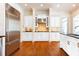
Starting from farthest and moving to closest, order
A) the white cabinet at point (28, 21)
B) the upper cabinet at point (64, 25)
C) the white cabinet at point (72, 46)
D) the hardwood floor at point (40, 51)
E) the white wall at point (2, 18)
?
1. the upper cabinet at point (64, 25)
2. the white cabinet at point (28, 21)
3. the hardwood floor at point (40, 51)
4. the white wall at point (2, 18)
5. the white cabinet at point (72, 46)

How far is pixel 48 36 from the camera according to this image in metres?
10.5

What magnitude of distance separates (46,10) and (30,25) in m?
1.84

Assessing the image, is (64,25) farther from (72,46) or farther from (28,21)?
(72,46)

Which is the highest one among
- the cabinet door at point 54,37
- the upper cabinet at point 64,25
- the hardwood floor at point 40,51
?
the upper cabinet at point 64,25

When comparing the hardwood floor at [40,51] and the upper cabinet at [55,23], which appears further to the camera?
the upper cabinet at [55,23]

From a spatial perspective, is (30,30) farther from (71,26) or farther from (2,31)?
(2,31)

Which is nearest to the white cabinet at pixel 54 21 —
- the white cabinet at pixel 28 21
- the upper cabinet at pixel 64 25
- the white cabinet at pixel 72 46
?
the upper cabinet at pixel 64 25

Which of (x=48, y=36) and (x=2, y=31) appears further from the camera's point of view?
(x=48, y=36)

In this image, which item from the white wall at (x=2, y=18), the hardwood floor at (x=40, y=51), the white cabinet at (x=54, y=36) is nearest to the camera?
the white wall at (x=2, y=18)

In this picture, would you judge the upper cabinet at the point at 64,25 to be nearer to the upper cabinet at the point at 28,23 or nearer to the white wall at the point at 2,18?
the upper cabinet at the point at 28,23

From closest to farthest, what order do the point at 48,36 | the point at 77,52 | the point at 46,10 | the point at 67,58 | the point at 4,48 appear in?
1. the point at 67,58
2. the point at 77,52
3. the point at 4,48
4. the point at 48,36
5. the point at 46,10

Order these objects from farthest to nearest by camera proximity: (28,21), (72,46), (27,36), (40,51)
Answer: (28,21)
(27,36)
(40,51)
(72,46)

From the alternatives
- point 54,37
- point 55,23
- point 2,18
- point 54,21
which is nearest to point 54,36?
point 54,37

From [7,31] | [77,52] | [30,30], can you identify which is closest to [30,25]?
[30,30]
